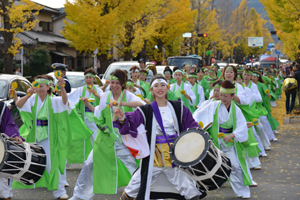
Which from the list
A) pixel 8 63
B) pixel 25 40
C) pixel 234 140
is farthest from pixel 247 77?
pixel 25 40

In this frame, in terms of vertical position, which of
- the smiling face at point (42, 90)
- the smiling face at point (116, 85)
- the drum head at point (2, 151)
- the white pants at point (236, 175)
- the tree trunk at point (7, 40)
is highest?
the tree trunk at point (7, 40)

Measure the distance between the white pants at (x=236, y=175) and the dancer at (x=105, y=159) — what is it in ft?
4.79

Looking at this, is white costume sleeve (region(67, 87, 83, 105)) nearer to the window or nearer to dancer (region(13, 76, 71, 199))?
dancer (region(13, 76, 71, 199))

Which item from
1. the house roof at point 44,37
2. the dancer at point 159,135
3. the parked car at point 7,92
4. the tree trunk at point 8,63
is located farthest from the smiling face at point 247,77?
the house roof at point 44,37

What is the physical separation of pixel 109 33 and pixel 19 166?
1739cm

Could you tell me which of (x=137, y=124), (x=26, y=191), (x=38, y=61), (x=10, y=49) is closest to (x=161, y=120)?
(x=137, y=124)

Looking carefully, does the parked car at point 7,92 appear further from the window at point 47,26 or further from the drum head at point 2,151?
the window at point 47,26

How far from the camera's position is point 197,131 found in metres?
4.12

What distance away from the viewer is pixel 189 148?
4.00 metres

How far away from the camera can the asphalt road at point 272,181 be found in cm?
602

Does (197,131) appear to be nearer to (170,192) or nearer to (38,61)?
(170,192)

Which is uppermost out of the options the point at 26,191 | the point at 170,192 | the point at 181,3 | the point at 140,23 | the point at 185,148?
the point at 181,3

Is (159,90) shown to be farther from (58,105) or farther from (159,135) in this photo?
(58,105)

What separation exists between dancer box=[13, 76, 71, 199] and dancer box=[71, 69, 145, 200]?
510 mm
